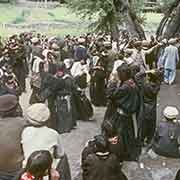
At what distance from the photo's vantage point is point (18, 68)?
14953 mm

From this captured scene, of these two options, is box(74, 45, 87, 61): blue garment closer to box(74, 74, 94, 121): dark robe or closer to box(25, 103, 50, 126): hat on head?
box(74, 74, 94, 121): dark robe

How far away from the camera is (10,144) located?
5023mm

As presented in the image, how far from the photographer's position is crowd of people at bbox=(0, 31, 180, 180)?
510 centimetres

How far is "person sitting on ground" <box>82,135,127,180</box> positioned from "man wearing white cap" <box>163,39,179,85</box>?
31.4 feet

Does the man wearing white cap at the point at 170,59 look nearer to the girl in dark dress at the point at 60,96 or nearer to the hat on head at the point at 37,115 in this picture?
the girl in dark dress at the point at 60,96

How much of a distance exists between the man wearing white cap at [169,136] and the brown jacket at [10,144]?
13.1ft

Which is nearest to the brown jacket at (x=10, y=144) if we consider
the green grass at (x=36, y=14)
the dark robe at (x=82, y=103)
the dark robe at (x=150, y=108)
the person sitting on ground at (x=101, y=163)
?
the person sitting on ground at (x=101, y=163)

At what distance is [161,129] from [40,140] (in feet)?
13.2

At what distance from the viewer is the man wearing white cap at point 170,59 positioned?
15266 mm

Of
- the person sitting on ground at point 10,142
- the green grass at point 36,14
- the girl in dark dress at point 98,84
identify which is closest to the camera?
the person sitting on ground at point 10,142

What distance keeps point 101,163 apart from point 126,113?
7.48ft

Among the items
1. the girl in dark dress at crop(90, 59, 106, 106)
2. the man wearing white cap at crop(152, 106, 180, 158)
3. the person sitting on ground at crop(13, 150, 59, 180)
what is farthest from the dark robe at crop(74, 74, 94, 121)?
the person sitting on ground at crop(13, 150, 59, 180)

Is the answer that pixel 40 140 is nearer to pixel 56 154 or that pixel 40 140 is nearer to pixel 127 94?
pixel 56 154

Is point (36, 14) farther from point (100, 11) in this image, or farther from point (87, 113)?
point (87, 113)
